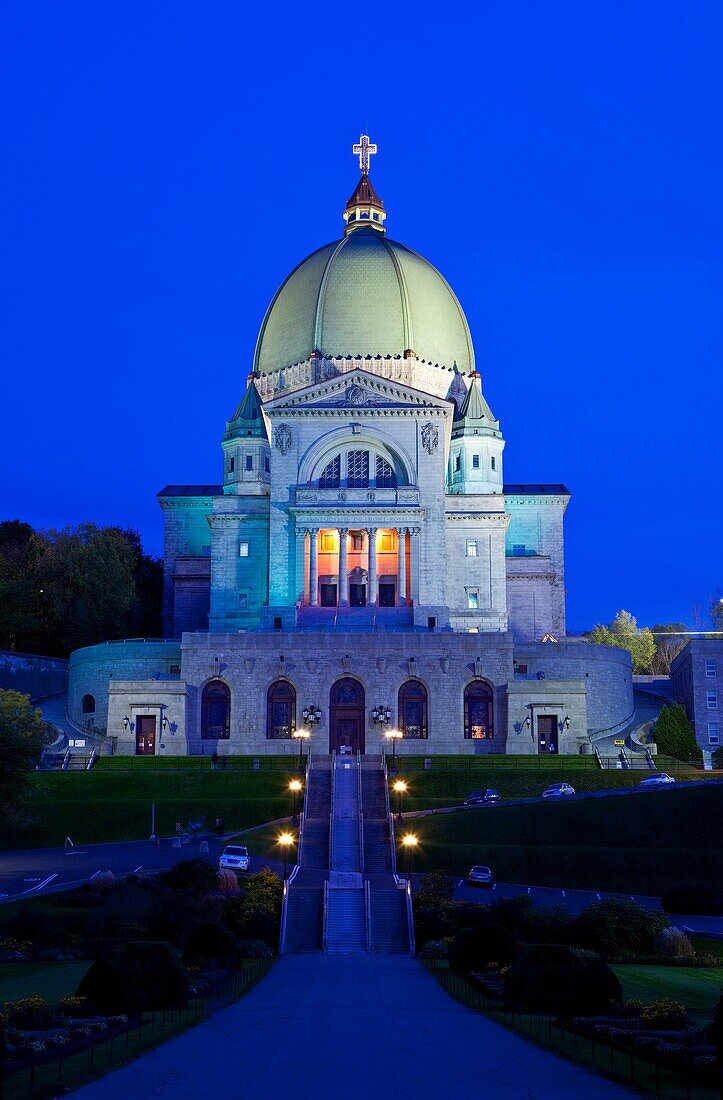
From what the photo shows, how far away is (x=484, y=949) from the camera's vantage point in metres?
37.7

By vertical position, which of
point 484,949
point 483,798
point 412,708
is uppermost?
point 412,708

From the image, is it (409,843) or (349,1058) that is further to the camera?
(409,843)

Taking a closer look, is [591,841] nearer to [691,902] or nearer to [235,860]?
[691,902]

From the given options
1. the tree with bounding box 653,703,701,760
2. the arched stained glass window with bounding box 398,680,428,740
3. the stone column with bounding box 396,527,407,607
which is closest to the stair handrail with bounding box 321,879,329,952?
the arched stained glass window with bounding box 398,680,428,740

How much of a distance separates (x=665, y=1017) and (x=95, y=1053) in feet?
33.9

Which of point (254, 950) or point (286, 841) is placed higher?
point (286, 841)

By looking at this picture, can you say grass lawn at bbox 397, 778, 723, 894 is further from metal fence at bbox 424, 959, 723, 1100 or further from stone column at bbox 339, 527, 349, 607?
stone column at bbox 339, 527, 349, 607

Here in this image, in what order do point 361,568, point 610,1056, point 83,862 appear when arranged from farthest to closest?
point 361,568 → point 83,862 → point 610,1056

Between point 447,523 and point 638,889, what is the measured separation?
47.8 m

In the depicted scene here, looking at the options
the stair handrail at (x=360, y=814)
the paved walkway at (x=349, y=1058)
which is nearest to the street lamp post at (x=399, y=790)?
the stair handrail at (x=360, y=814)

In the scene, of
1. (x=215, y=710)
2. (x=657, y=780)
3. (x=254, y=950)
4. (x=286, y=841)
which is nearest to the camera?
(x=254, y=950)

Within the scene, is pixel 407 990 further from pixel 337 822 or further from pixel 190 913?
pixel 337 822

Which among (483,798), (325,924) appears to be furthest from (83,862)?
(483,798)

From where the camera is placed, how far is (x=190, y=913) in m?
43.2
